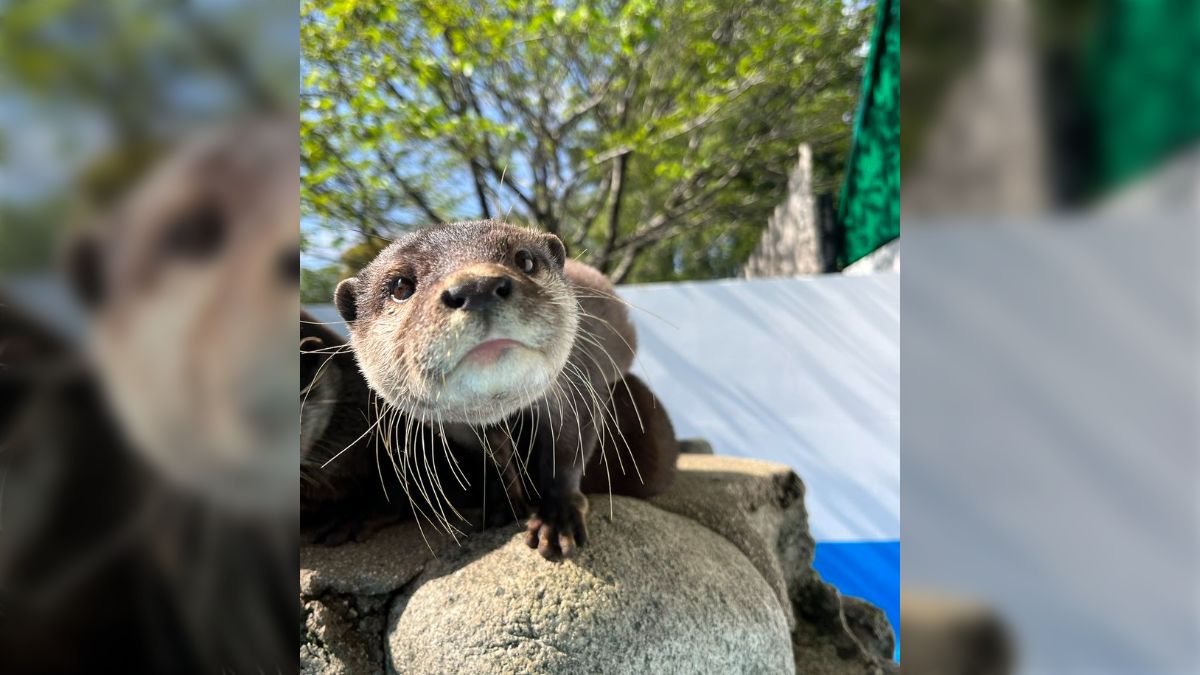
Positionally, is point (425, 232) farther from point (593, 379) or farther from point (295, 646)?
point (295, 646)

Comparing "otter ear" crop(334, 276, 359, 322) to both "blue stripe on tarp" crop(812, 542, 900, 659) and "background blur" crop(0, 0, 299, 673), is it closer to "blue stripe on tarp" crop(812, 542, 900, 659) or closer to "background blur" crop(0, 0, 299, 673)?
"background blur" crop(0, 0, 299, 673)

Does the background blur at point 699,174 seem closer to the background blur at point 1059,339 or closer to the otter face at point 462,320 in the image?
the otter face at point 462,320

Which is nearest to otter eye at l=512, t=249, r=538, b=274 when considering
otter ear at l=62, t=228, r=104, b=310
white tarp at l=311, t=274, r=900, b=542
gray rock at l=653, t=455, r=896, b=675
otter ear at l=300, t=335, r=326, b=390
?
otter ear at l=300, t=335, r=326, b=390

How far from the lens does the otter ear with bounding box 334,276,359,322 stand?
145 cm

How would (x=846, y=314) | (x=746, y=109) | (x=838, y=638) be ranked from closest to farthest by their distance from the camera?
(x=838, y=638), (x=846, y=314), (x=746, y=109)

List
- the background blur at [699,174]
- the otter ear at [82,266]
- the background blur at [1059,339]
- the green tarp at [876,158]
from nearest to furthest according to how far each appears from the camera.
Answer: the background blur at [1059,339] → the otter ear at [82,266] → the green tarp at [876,158] → the background blur at [699,174]

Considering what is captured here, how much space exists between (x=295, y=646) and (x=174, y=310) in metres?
0.37

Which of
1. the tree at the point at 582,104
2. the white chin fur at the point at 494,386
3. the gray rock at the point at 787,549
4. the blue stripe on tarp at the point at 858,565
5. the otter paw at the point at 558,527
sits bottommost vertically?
the blue stripe on tarp at the point at 858,565

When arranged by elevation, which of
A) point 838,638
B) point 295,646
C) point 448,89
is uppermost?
point 448,89

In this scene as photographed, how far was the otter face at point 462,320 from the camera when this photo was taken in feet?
3.85

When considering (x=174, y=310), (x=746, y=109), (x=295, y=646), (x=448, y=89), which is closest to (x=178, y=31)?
(x=174, y=310)

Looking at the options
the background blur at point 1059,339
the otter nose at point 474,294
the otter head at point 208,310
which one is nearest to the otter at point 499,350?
the otter nose at point 474,294

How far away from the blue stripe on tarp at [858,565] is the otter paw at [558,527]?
2.11 m

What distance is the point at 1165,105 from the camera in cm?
44
